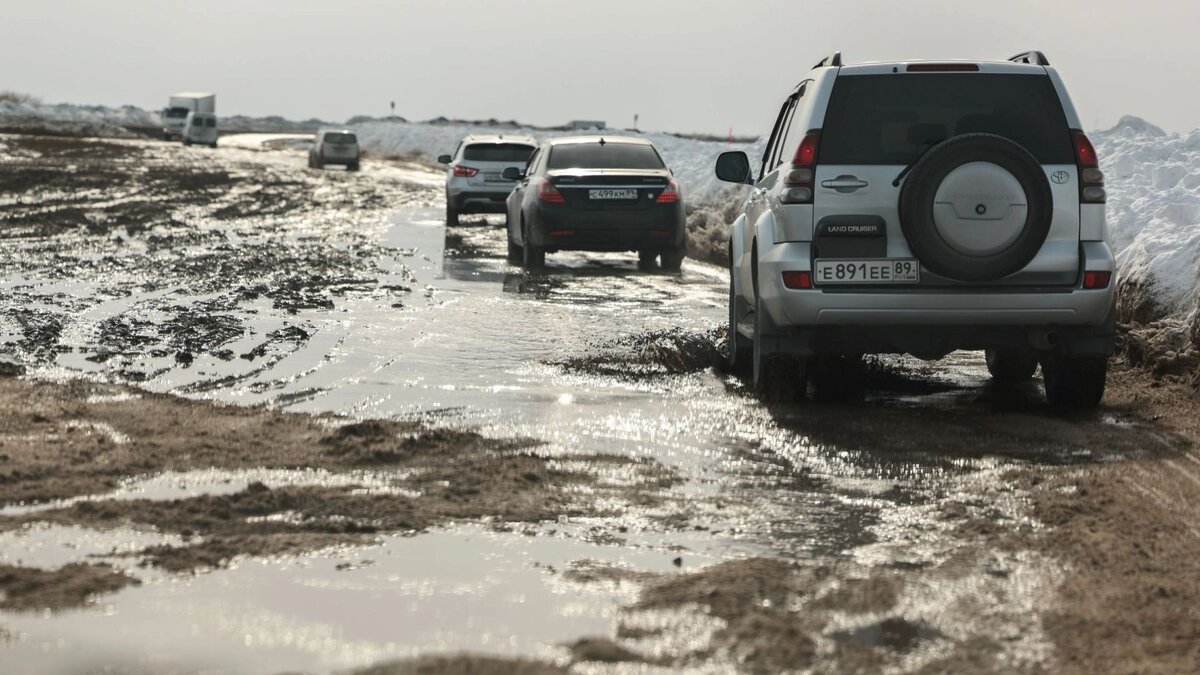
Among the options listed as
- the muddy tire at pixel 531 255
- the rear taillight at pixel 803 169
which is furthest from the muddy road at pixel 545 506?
the muddy tire at pixel 531 255

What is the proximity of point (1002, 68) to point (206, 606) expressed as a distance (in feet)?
18.2

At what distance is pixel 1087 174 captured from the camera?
27.3 feet

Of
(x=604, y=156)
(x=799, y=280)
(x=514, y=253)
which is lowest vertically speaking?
(x=514, y=253)

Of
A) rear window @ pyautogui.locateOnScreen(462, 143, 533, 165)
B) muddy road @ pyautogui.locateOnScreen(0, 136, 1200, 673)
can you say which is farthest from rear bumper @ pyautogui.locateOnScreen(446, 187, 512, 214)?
muddy road @ pyautogui.locateOnScreen(0, 136, 1200, 673)

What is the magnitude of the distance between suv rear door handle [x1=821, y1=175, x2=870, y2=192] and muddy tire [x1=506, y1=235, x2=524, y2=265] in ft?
39.7

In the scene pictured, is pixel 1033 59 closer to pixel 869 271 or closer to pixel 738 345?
pixel 869 271

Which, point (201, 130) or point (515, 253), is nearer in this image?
point (515, 253)

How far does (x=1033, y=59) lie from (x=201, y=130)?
75.7m

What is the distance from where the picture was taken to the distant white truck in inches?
3661

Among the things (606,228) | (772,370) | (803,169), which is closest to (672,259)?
(606,228)

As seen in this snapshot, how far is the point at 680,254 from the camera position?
62.7ft

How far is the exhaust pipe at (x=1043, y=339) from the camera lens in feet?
27.7

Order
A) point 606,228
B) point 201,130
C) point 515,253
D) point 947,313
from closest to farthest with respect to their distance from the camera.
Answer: point 947,313
point 606,228
point 515,253
point 201,130

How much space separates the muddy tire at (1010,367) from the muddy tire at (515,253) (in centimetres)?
1054
